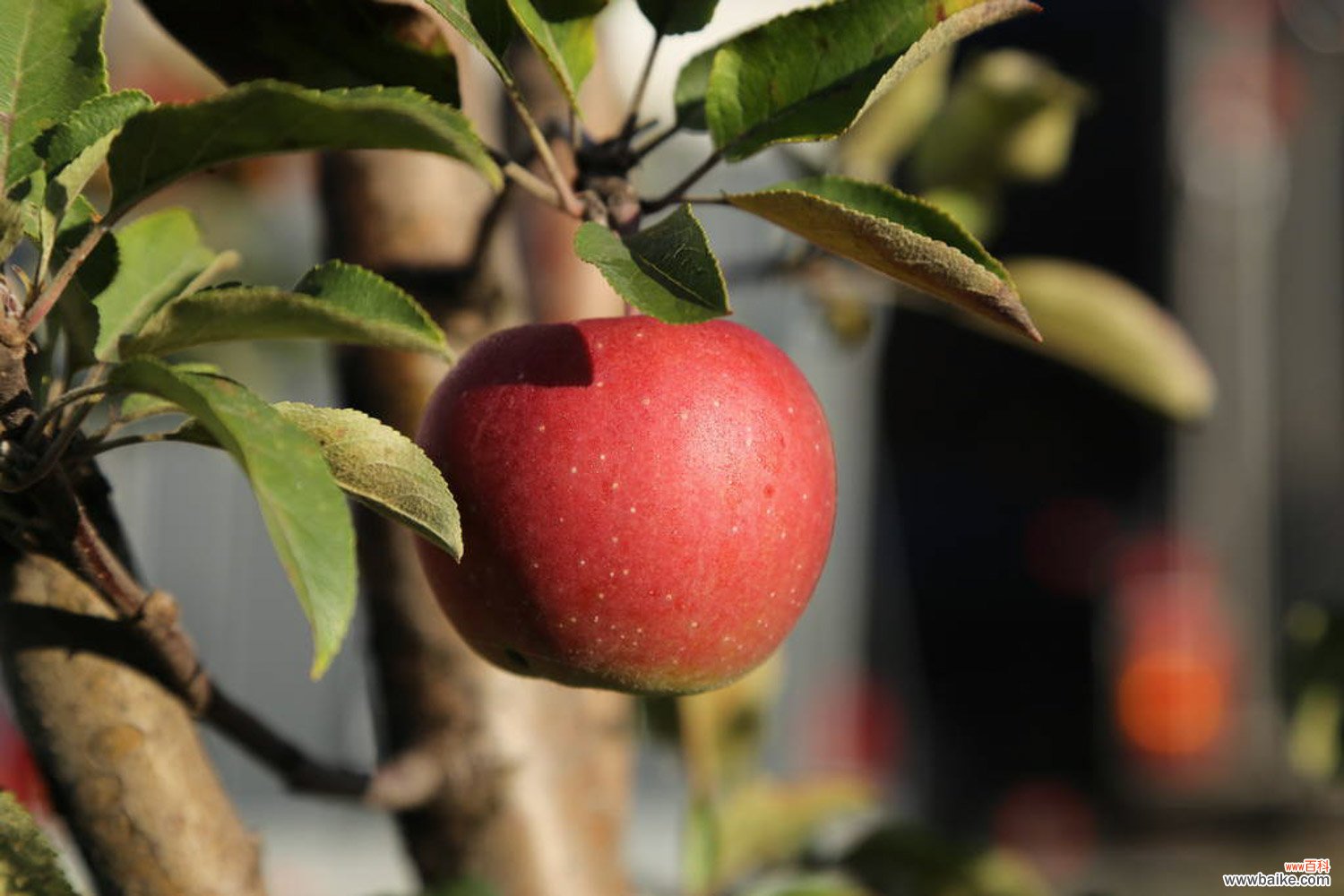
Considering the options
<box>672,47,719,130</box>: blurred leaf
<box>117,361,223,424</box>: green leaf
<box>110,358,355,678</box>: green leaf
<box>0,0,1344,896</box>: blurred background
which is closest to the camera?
<box>110,358,355,678</box>: green leaf

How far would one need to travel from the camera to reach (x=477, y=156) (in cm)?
36

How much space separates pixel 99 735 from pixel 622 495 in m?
0.19

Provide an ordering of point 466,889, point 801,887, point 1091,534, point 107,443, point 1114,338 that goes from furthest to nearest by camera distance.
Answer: point 1091,534
point 1114,338
point 801,887
point 466,889
point 107,443

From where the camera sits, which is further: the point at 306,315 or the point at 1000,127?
the point at 1000,127

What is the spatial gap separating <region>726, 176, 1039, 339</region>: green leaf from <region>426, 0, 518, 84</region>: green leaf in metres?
0.08

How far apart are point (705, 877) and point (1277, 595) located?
297 cm

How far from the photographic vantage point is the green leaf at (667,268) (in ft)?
1.27

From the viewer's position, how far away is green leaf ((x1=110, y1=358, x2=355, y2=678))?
1.07ft

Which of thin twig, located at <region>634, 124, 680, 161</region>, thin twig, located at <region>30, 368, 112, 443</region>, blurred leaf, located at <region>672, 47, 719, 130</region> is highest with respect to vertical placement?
blurred leaf, located at <region>672, 47, 719, 130</region>

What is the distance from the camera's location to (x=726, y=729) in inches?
37.9

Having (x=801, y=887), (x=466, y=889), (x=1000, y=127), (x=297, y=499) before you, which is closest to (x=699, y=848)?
(x=801, y=887)

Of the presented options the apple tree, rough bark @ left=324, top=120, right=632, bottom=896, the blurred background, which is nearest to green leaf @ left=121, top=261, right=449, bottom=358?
the apple tree

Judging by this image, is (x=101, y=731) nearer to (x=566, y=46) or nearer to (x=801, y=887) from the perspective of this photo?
(x=566, y=46)

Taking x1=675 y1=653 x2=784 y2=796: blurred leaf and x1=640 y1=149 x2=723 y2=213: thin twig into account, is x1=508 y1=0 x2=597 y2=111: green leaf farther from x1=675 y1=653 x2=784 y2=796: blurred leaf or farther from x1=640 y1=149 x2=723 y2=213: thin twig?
x1=675 y1=653 x2=784 y2=796: blurred leaf
